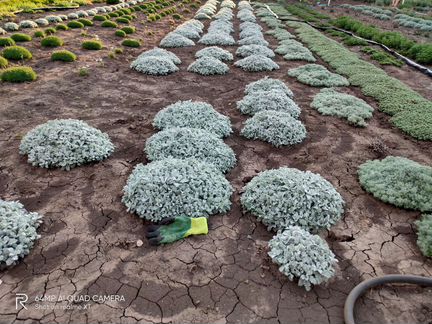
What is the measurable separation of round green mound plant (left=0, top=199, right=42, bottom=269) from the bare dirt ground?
17cm

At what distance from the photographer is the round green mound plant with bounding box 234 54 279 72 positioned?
53.3ft

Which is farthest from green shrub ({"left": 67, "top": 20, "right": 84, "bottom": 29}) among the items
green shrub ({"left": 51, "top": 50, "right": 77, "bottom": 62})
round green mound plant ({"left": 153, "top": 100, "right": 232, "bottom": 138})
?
round green mound plant ({"left": 153, "top": 100, "right": 232, "bottom": 138})

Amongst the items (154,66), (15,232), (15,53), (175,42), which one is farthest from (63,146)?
(175,42)

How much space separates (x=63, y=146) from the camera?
7.95m

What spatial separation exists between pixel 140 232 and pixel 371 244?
182 inches

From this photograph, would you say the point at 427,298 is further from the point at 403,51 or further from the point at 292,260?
the point at 403,51

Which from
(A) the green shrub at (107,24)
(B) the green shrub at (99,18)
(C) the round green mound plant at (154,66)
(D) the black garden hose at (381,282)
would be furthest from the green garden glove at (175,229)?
(B) the green shrub at (99,18)

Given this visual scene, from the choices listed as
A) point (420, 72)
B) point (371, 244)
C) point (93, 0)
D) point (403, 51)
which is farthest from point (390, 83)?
point (93, 0)

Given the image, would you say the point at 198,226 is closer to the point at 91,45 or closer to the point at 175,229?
the point at 175,229

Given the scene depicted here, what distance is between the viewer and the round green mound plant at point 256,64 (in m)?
16.2

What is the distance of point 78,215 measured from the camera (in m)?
6.52

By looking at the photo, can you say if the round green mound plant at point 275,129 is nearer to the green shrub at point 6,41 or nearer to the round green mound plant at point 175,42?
the round green mound plant at point 175,42

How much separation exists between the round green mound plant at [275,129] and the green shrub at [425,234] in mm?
4047

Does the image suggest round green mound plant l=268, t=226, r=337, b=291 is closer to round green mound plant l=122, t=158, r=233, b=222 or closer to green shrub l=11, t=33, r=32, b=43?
round green mound plant l=122, t=158, r=233, b=222
